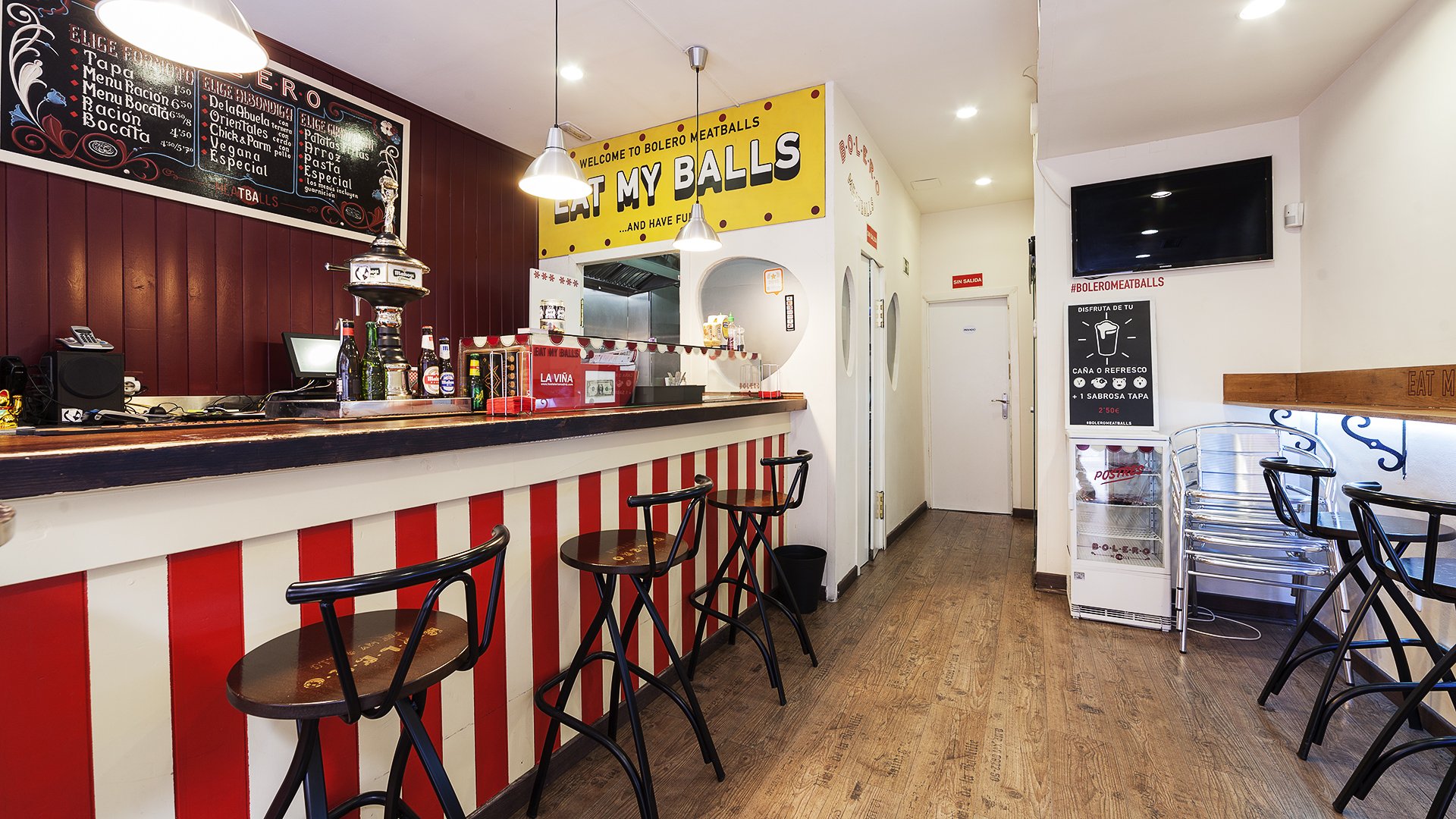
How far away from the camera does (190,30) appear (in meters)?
1.56

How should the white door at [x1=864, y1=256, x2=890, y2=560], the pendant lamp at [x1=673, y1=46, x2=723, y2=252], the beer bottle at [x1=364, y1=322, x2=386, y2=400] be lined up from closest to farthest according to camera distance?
the beer bottle at [x1=364, y1=322, x2=386, y2=400] → the pendant lamp at [x1=673, y1=46, x2=723, y2=252] → the white door at [x1=864, y1=256, x2=890, y2=560]

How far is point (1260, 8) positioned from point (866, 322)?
2408 millimetres

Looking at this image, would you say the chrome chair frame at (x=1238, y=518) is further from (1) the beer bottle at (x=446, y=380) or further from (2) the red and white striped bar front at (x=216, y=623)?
(1) the beer bottle at (x=446, y=380)

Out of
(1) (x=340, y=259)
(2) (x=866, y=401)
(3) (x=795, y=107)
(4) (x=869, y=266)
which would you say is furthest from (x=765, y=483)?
(1) (x=340, y=259)

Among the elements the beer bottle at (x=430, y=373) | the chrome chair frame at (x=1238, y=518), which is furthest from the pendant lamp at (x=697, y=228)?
the chrome chair frame at (x=1238, y=518)

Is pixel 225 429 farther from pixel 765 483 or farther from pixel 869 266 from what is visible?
pixel 869 266

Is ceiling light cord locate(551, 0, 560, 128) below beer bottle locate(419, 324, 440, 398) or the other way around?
the other way around

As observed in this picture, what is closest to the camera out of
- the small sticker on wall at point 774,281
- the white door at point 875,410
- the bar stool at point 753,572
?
the bar stool at point 753,572

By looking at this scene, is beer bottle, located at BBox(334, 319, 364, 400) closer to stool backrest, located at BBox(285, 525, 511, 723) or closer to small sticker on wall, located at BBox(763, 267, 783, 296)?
stool backrest, located at BBox(285, 525, 511, 723)

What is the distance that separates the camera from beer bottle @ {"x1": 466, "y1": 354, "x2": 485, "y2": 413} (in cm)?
212

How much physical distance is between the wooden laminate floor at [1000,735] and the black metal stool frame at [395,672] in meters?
0.84

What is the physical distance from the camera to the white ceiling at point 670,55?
287 cm

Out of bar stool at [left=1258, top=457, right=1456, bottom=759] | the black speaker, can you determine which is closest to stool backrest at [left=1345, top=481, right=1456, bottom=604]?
bar stool at [left=1258, top=457, right=1456, bottom=759]

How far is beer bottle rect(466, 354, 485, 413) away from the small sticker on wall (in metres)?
2.03
